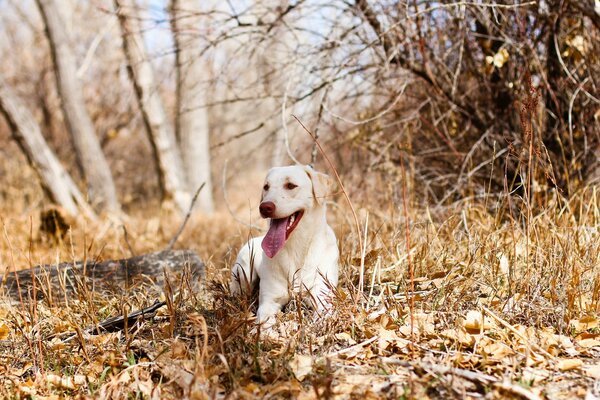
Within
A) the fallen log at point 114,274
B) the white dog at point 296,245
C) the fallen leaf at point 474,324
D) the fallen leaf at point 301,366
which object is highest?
the white dog at point 296,245

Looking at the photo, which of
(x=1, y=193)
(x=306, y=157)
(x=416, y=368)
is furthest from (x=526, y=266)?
(x=1, y=193)

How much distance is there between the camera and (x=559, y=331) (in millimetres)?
2457

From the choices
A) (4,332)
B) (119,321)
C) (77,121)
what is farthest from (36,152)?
(119,321)

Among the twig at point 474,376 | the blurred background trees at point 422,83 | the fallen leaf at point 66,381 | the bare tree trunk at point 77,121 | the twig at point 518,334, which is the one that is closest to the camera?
the twig at point 474,376

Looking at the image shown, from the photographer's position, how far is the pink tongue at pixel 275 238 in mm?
2594

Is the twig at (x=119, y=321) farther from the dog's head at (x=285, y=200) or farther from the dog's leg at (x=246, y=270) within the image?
the dog's head at (x=285, y=200)

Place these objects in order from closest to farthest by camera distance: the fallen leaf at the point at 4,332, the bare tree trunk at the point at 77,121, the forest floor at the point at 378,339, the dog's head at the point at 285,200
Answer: the forest floor at the point at 378,339 → the dog's head at the point at 285,200 → the fallen leaf at the point at 4,332 → the bare tree trunk at the point at 77,121

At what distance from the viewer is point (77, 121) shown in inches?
310

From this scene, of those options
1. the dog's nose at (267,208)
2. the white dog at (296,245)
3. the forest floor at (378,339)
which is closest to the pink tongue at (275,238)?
the white dog at (296,245)

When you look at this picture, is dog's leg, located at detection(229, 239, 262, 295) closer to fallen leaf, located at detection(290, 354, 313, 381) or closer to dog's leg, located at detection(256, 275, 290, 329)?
dog's leg, located at detection(256, 275, 290, 329)

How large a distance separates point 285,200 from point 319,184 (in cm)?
26

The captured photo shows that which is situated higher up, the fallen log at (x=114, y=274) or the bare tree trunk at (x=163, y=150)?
the bare tree trunk at (x=163, y=150)

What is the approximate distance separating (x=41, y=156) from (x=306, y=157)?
3434mm

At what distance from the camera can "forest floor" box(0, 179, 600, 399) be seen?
207cm
